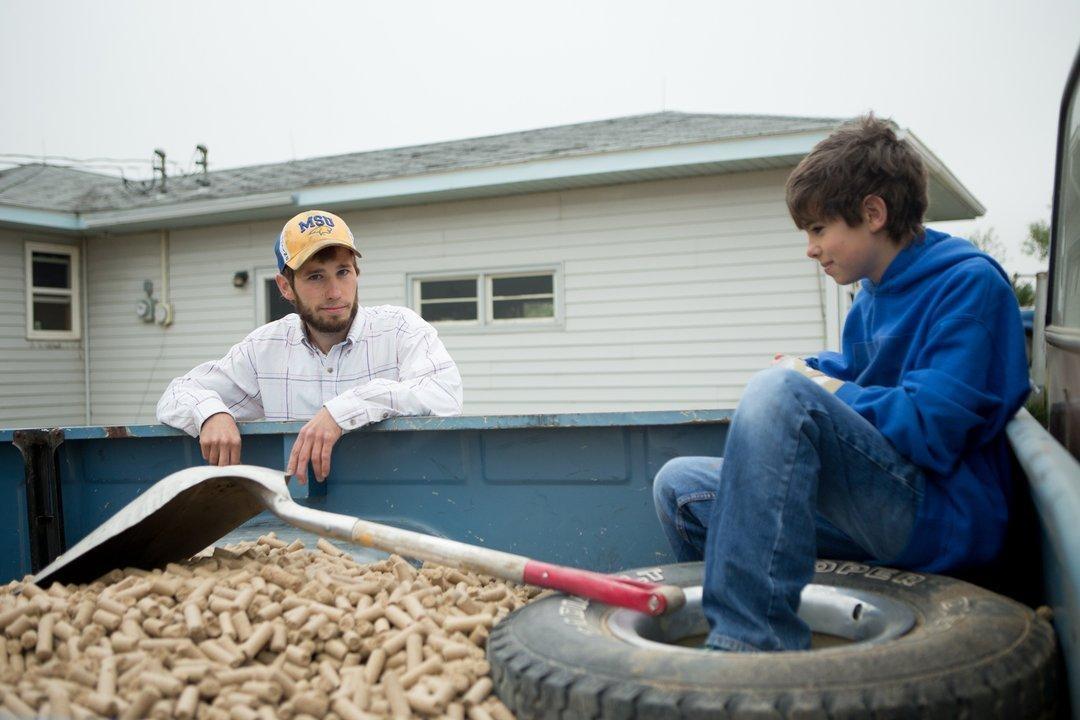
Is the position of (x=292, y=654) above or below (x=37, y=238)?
below

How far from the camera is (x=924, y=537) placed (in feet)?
7.09

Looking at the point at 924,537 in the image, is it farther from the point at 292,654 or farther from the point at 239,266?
the point at 239,266

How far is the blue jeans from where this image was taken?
192cm

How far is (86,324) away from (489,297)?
22.1ft

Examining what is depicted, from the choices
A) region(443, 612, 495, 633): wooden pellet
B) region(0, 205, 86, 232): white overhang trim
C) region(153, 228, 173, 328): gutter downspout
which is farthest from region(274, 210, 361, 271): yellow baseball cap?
region(0, 205, 86, 232): white overhang trim

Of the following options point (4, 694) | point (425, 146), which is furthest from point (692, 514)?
point (425, 146)

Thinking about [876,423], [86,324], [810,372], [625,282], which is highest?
[625,282]

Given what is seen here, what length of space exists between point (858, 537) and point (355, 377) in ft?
7.57

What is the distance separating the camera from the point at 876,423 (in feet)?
6.96

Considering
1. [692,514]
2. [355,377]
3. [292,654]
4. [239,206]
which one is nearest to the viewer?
[292,654]

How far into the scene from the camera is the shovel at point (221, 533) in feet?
7.54

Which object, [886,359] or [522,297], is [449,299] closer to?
[522,297]

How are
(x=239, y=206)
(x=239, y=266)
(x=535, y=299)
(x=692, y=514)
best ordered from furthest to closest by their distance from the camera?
(x=239, y=266)
(x=239, y=206)
(x=535, y=299)
(x=692, y=514)

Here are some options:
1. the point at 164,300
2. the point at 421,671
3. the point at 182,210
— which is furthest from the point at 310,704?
the point at 164,300
